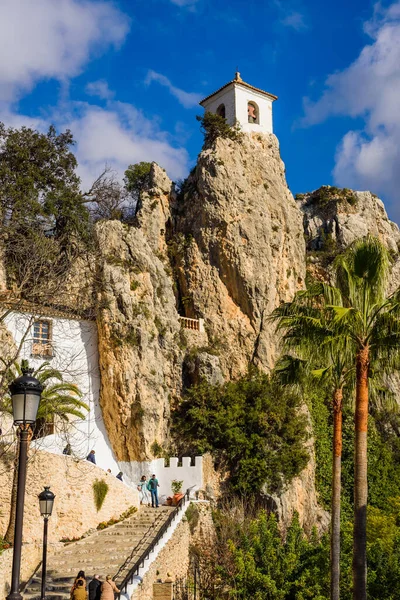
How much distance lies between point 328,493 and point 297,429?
17.5ft

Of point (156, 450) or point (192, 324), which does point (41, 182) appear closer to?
point (192, 324)

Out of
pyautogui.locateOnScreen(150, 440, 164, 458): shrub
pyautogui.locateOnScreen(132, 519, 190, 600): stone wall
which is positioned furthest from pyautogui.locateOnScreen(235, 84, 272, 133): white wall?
pyautogui.locateOnScreen(132, 519, 190, 600): stone wall

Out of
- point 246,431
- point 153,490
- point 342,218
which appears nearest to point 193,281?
point 246,431

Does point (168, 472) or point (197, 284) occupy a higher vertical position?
point (197, 284)

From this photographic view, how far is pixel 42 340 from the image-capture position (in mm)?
30656

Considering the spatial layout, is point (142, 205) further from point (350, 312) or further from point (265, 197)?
point (350, 312)

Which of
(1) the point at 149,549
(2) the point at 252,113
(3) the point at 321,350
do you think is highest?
(2) the point at 252,113

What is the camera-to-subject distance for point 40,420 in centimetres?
2819

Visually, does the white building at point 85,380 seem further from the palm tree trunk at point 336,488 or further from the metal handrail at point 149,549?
the palm tree trunk at point 336,488

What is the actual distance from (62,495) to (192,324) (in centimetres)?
1554

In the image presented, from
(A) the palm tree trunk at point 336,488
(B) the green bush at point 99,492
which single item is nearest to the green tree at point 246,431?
(B) the green bush at point 99,492

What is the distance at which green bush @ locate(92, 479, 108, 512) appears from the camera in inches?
983

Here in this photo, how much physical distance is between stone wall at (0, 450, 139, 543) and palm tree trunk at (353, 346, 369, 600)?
11.6 meters

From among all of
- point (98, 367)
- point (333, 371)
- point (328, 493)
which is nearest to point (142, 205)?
point (98, 367)
